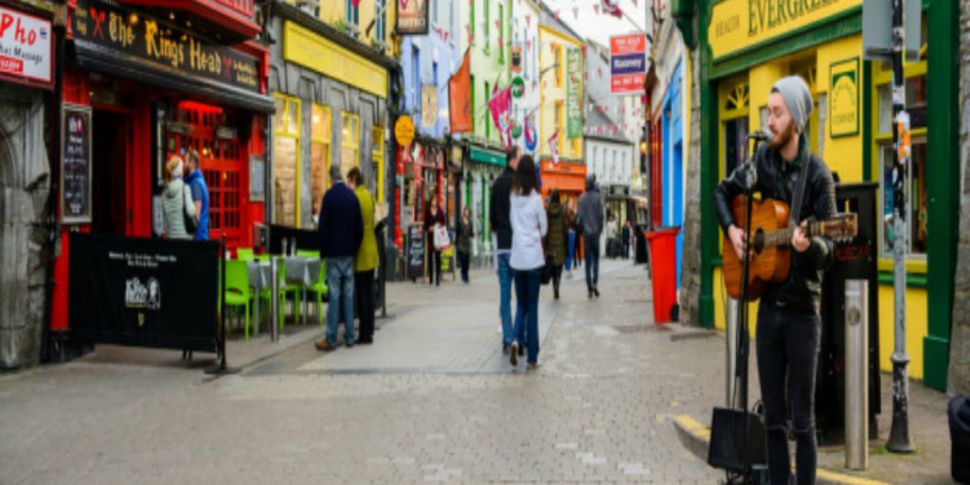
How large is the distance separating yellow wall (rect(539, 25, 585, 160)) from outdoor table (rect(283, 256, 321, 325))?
4050 centimetres

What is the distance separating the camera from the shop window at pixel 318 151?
2248 centimetres

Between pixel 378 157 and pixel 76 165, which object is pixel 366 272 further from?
pixel 378 157

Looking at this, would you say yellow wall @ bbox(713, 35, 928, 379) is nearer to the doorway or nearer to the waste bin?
the waste bin

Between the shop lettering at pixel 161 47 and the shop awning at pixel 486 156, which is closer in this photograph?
the shop lettering at pixel 161 47

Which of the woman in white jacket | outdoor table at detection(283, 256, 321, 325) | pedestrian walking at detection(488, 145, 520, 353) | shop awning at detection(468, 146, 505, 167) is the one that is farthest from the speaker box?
shop awning at detection(468, 146, 505, 167)

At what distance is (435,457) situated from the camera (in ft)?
24.2

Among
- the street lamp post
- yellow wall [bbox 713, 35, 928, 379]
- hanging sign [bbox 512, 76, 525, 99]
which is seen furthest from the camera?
hanging sign [bbox 512, 76, 525, 99]

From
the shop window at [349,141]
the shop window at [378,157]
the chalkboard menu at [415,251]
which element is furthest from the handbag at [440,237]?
the shop window at [349,141]

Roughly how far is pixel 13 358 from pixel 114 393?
5.78 ft

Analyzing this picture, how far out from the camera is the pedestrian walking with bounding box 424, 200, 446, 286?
26.0 metres

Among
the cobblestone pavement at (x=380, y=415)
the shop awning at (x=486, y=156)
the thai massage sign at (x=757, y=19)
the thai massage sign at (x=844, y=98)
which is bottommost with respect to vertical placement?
the cobblestone pavement at (x=380, y=415)

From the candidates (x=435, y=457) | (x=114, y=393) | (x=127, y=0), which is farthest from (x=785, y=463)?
(x=127, y=0)

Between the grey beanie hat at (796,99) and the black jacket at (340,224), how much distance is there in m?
8.55

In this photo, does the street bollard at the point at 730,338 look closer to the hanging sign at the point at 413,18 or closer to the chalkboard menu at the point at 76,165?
the chalkboard menu at the point at 76,165
